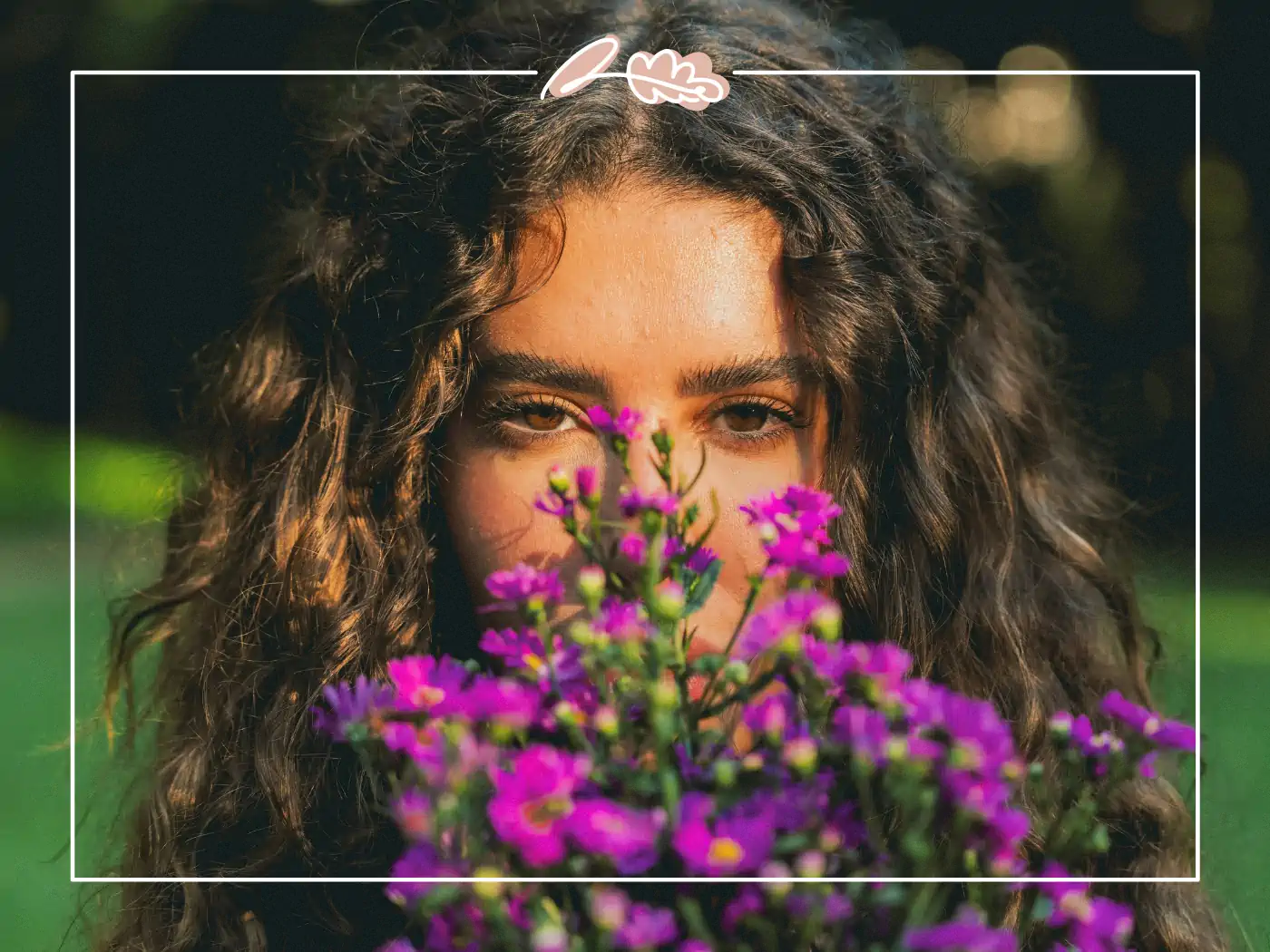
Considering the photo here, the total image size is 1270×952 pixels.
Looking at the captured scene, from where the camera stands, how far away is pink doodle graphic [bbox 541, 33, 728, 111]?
1400mm

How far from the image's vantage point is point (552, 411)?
1321 millimetres

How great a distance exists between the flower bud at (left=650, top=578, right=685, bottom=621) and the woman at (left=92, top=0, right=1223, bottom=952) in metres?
0.37

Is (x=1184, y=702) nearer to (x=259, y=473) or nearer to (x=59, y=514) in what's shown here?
(x=259, y=473)

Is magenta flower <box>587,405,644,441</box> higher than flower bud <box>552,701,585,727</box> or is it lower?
higher

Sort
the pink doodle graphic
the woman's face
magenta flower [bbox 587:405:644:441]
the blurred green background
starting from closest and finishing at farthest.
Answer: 1. magenta flower [bbox 587:405:644:441]
2. the woman's face
3. the pink doodle graphic
4. the blurred green background

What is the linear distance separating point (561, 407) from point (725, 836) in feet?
2.31

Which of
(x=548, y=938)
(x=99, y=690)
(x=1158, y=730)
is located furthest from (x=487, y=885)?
(x=99, y=690)

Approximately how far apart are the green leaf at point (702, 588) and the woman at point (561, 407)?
0.90 ft

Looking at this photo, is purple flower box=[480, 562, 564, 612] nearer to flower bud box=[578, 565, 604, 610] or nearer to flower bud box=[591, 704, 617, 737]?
flower bud box=[578, 565, 604, 610]

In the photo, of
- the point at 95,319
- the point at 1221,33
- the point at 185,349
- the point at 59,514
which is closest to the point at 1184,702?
the point at 1221,33

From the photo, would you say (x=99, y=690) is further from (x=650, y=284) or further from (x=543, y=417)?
(x=650, y=284)

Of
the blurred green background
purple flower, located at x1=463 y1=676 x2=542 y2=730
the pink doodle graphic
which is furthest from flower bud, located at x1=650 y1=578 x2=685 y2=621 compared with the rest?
the blurred green background

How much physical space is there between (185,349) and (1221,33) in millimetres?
1474

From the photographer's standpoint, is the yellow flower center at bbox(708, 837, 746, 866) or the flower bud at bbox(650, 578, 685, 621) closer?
the yellow flower center at bbox(708, 837, 746, 866)
